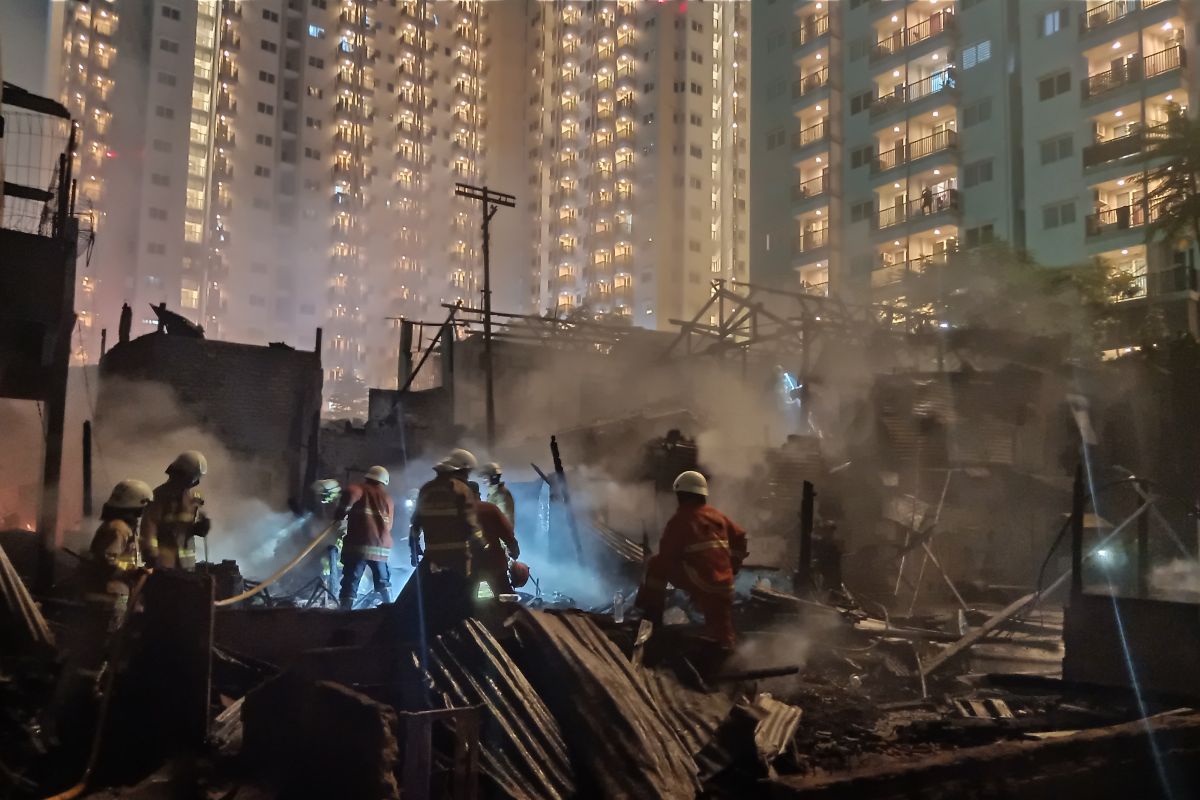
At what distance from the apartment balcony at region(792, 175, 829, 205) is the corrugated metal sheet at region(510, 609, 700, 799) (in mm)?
44569

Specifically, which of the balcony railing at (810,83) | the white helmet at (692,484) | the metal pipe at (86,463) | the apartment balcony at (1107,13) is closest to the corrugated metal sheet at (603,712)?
the white helmet at (692,484)

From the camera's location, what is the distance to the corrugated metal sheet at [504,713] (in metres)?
4.95

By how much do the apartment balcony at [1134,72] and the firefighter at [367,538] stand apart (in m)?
35.4

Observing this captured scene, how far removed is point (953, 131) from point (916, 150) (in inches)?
73.1

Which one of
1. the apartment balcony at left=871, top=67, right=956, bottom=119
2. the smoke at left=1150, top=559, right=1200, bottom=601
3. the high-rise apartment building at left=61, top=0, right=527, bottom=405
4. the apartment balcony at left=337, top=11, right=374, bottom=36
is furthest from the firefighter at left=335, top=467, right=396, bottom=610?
the apartment balcony at left=337, top=11, right=374, bottom=36

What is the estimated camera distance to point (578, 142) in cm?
8431

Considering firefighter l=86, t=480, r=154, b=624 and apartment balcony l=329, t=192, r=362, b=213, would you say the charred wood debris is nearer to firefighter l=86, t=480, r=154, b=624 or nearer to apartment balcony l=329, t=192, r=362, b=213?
firefighter l=86, t=480, r=154, b=624

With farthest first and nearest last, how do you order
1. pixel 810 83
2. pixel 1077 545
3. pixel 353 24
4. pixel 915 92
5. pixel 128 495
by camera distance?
pixel 353 24 < pixel 810 83 < pixel 915 92 < pixel 1077 545 < pixel 128 495

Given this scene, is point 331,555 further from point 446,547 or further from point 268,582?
point 446,547

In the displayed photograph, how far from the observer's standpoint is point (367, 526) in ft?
33.8

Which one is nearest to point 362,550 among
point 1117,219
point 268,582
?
point 268,582

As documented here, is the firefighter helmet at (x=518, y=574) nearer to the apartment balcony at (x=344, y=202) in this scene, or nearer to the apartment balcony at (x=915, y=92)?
the apartment balcony at (x=915, y=92)

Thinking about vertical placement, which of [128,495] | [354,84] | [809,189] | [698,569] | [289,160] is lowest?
[698,569]

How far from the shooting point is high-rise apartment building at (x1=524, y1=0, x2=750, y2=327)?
72.6 metres
